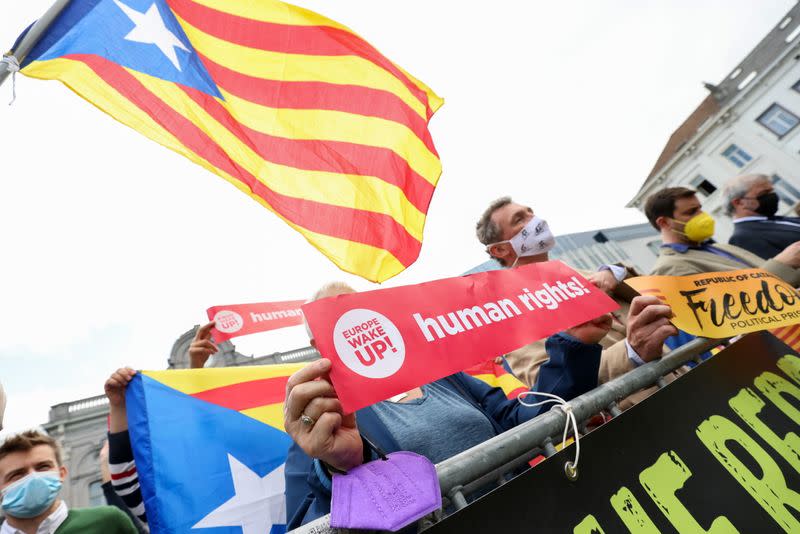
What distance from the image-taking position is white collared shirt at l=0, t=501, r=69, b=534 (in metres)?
2.26

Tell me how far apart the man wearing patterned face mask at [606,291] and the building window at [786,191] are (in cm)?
3098

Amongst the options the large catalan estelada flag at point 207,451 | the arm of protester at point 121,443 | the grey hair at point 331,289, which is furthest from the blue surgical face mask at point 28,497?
the grey hair at point 331,289

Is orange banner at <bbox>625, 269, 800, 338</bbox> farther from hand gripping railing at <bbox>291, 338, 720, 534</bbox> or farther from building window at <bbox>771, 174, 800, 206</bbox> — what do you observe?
building window at <bbox>771, 174, 800, 206</bbox>

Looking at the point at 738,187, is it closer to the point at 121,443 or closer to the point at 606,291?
the point at 606,291

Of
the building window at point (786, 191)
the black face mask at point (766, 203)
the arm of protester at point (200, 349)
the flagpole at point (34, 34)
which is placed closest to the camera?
the flagpole at point (34, 34)

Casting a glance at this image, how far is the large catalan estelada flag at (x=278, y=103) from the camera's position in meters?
2.47

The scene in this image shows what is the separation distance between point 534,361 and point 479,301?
4.24 ft

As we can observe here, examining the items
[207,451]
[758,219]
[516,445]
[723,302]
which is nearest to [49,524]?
[207,451]

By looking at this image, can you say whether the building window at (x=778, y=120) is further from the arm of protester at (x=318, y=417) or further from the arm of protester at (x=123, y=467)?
the arm of protester at (x=123, y=467)

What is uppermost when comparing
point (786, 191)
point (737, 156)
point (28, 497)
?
point (28, 497)

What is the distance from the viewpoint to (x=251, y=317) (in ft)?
16.7

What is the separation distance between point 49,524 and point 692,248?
484 centimetres

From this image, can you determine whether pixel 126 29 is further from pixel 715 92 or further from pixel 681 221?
pixel 715 92

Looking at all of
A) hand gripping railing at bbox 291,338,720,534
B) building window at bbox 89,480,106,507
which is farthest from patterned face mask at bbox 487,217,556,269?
building window at bbox 89,480,106,507
